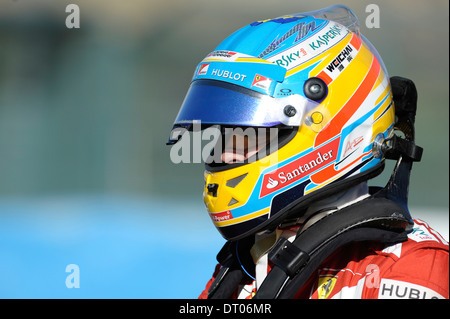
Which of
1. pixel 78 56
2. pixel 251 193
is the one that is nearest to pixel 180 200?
pixel 78 56

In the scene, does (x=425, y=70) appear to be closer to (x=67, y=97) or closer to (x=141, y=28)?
(x=141, y=28)

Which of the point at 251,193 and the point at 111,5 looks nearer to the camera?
the point at 251,193

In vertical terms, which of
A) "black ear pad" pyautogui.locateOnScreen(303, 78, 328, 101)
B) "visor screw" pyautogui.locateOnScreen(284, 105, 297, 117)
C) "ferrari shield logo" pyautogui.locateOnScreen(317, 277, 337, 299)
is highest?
"black ear pad" pyautogui.locateOnScreen(303, 78, 328, 101)

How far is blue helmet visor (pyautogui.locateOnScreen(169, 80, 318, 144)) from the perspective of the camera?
1.76 metres

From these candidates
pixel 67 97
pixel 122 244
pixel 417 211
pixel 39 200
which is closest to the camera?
pixel 122 244

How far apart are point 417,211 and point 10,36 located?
476cm

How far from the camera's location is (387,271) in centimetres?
159

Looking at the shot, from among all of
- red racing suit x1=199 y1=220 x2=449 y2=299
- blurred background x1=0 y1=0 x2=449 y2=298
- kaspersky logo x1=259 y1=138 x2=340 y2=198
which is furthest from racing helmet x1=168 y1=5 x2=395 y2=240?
blurred background x1=0 y1=0 x2=449 y2=298

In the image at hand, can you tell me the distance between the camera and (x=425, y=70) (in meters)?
6.18

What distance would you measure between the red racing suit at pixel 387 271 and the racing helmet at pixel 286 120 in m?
0.20

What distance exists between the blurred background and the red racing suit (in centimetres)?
324

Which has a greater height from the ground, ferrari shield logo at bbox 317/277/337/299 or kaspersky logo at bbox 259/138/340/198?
kaspersky logo at bbox 259/138/340/198

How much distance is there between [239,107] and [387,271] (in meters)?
0.64

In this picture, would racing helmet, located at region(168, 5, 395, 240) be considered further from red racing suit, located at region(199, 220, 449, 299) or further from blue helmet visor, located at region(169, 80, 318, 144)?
red racing suit, located at region(199, 220, 449, 299)
